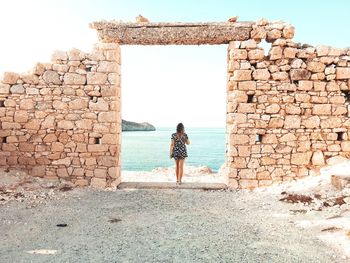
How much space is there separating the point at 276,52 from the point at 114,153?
4.47 metres

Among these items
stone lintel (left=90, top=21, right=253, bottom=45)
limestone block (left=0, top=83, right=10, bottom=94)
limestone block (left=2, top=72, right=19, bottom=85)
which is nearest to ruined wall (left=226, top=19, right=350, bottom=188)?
stone lintel (left=90, top=21, right=253, bottom=45)

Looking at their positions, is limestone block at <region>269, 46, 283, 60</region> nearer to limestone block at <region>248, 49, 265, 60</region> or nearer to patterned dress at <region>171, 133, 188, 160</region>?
limestone block at <region>248, 49, 265, 60</region>

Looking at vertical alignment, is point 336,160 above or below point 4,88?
below

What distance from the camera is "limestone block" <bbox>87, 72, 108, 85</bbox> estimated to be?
8148mm

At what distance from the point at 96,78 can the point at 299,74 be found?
4.75 meters

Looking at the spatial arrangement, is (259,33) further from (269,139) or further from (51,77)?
(51,77)

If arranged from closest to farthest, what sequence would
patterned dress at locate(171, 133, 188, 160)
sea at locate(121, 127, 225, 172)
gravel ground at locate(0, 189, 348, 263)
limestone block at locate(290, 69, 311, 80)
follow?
1. gravel ground at locate(0, 189, 348, 263)
2. limestone block at locate(290, 69, 311, 80)
3. patterned dress at locate(171, 133, 188, 160)
4. sea at locate(121, 127, 225, 172)

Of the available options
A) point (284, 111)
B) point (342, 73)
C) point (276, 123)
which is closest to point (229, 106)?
point (276, 123)

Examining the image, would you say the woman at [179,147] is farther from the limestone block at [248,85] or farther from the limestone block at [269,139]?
the limestone block at [269,139]

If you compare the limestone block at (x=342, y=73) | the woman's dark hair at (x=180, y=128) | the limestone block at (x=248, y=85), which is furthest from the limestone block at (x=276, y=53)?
the woman's dark hair at (x=180, y=128)

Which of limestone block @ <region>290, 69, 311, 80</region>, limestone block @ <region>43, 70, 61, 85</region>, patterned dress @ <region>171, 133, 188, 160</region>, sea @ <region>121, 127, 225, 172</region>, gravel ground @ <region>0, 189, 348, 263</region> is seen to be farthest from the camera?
sea @ <region>121, 127, 225, 172</region>

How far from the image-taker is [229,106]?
8.10m

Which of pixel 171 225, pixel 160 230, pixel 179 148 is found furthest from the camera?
pixel 179 148

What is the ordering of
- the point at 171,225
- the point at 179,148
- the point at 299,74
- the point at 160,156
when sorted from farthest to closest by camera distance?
the point at 160,156 → the point at 179,148 → the point at 299,74 → the point at 171,225
